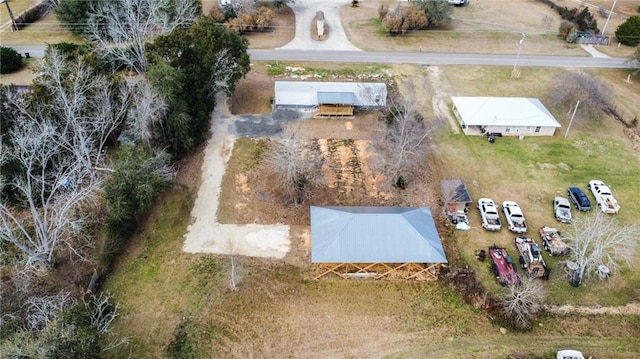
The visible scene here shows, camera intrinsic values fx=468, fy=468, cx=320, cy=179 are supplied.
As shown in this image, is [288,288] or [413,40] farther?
[413,40]

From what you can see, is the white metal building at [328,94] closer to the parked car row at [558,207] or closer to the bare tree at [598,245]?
the parked car row at [558,207]

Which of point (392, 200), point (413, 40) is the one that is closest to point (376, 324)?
point (392, 200)

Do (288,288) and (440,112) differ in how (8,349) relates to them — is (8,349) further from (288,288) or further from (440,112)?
(440,112)

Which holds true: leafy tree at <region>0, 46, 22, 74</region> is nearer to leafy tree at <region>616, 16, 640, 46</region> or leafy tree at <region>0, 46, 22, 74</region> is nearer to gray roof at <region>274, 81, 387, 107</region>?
gray roof at <region>274, 81, 387, 107</region>

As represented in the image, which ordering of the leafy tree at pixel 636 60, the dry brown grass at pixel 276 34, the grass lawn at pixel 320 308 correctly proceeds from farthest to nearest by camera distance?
the dry brown grass at pixel 276 34
the leafy tree at pixel 636 60
the grass lawn at pixel 320 308

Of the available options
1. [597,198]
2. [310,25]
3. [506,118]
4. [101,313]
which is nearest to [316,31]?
[310,25]

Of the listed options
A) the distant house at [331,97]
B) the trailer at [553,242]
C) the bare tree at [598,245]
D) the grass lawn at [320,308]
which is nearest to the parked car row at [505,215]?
the grass lawn at [320,308]
